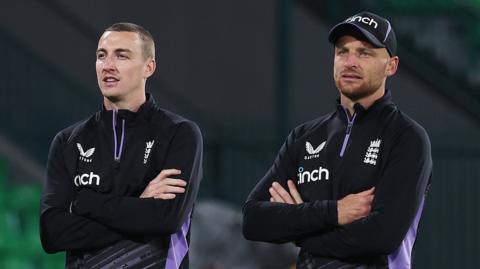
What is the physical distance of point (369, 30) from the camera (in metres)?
4.55

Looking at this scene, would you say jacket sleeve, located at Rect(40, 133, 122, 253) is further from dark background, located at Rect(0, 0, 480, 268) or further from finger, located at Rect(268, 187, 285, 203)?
dark background, located at Rect(0, 0, 480, 268)

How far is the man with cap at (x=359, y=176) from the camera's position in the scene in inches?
175

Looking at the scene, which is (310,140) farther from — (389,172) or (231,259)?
(231,259)

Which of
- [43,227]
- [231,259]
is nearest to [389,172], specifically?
[43,227]

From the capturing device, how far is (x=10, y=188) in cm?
991

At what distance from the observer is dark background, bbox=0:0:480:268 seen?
10.1 meters

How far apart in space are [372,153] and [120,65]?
1.03m

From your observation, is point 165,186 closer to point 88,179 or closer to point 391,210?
point 88,179

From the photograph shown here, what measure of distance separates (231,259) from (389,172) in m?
5.07

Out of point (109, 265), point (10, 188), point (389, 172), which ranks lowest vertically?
point (10, 188)

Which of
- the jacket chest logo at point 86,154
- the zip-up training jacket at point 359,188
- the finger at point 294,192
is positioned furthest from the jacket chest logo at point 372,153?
the jacket chest logo at point 86,154

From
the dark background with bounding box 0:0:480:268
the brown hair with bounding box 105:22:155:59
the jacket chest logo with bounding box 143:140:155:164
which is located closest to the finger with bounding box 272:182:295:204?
the jacket chest logo with bounding box 143:140:155:164

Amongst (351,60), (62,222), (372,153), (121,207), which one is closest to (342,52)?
(351,60)

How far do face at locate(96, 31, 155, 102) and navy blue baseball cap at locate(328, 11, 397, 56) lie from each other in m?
0.77
